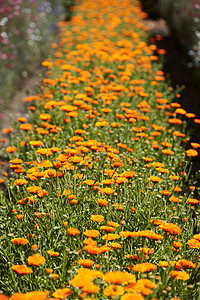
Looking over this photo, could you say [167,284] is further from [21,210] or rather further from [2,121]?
[2,121]

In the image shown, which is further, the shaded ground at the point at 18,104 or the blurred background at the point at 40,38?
the blurred background at the point at 40,38

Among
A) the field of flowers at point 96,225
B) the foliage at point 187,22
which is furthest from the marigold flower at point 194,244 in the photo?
the foliage at point 187,22

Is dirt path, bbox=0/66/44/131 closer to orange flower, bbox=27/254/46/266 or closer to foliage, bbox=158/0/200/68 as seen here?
foliage, bbox=158/0/200/68

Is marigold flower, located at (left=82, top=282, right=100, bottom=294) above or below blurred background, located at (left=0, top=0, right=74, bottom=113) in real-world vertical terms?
above

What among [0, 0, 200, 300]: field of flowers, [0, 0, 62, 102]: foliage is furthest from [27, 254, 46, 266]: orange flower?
[0, 0, 62, 102]: foliage

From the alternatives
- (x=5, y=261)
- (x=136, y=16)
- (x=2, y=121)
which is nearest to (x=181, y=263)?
(x=5, y=261)

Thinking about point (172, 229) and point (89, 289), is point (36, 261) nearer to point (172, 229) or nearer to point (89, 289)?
point (89, 289)

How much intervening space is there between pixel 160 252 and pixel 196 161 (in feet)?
6.30

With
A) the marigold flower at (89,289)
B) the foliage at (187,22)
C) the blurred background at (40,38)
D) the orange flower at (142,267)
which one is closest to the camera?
the marigold flower at (89,289)

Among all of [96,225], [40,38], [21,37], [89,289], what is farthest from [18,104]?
[89,289]

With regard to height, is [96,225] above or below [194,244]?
below

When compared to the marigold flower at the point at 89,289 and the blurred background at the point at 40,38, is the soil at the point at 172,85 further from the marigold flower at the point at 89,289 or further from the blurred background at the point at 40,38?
the marigold flower at the point at 89,289

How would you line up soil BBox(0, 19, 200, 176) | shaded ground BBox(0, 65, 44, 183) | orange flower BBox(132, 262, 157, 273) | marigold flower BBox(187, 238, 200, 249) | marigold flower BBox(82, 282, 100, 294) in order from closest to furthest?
1. marigold flower BBox(82, 282, 100, 294)
2. orange flower BBox(132, 262, 157, 273)
3. marigold flower BBox(187, 238, 200, 249)
4. shaded ground BBox(0, 65, 44, 183)
5. soil BBox(0, 19, 200, 176)

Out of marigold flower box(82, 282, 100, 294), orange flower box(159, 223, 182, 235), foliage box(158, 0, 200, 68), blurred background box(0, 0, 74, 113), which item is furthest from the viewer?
foliage box(158, 0, 200, 68)
